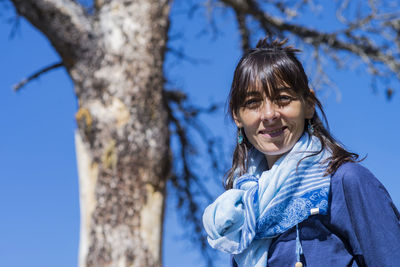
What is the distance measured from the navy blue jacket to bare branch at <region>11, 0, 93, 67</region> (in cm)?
222

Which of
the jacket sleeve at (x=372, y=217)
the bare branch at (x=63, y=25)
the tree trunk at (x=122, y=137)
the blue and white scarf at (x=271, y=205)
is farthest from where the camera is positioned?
the bare branch at (x=63, y=25)

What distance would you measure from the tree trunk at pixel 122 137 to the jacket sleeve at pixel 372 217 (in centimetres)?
157

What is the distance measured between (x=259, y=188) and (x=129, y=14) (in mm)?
2070

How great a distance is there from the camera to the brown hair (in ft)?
5.56

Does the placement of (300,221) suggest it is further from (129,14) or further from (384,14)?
(384,14)

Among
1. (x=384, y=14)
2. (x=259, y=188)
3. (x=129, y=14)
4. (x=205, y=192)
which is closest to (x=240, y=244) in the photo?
(x=259, y=188)

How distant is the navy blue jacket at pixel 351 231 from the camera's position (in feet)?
4.80

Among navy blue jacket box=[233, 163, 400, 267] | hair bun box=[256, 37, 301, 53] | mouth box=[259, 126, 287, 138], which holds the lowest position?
navy blue jacket box=[233, 163, 400, 267]

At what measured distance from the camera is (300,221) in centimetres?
155

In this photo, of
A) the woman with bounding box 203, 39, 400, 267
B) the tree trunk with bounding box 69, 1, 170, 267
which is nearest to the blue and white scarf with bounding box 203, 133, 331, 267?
the woman with bounding box 203, 39, 400, 267

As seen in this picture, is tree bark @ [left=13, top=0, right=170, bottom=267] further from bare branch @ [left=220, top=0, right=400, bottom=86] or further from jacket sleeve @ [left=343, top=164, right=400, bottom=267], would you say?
bare branch @ [left=220, top=0, right=400, bottom=86]

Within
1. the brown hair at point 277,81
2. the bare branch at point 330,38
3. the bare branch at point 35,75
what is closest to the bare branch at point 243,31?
the bare branch at point 330,38

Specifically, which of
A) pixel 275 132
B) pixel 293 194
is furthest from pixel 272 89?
pixel 293 194

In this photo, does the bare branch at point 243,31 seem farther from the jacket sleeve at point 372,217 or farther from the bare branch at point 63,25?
the jacket sleeve at point 372,217
